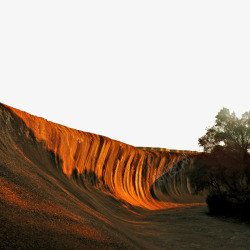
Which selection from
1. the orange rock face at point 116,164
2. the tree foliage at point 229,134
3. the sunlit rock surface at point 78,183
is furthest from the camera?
the tree foliage at point 229,134

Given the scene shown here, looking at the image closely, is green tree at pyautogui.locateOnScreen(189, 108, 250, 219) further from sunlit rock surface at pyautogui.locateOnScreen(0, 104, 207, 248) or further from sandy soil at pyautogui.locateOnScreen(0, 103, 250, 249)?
sunlit rock surface at pyautogui.locateOnScreen(0, 104, 207, 248)

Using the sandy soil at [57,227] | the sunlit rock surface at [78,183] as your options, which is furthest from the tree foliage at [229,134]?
the sunlit rock surface at [78,183]

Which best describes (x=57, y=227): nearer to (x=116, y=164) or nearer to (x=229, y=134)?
(x=229, y=134)

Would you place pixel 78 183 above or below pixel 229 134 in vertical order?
below

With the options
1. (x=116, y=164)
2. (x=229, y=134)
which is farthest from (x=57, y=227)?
(x=116, y=164)

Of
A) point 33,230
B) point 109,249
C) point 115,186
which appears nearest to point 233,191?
point 115,186

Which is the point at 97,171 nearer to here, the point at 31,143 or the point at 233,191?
the point at 31,143

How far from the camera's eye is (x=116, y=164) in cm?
1833

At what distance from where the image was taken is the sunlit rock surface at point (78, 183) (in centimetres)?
394

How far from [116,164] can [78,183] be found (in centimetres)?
595

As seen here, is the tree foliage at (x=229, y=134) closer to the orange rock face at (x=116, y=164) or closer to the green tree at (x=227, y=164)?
the green tree at (x=227, y=164)

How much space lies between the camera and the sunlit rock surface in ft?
12.9

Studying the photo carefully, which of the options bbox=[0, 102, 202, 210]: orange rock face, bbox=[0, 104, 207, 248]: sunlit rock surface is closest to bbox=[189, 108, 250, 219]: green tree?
bbox=[0, 104, 207, 248]: sunlit rock surface

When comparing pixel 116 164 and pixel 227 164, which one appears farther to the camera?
pixel 116 164
